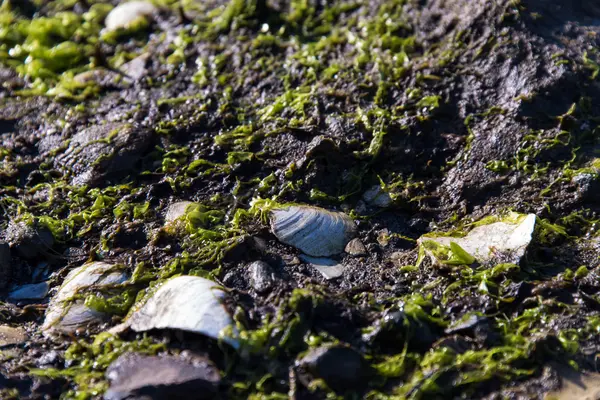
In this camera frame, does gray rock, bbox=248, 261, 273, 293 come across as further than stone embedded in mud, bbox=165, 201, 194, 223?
No

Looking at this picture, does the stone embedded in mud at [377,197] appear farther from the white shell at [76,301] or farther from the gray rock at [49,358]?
the gray rock at [49,358]

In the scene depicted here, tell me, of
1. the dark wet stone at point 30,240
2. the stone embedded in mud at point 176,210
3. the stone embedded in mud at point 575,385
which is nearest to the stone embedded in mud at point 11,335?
the dark wet stone at point 30,240

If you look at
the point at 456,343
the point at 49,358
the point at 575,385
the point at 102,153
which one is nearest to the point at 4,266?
the point at 49,358

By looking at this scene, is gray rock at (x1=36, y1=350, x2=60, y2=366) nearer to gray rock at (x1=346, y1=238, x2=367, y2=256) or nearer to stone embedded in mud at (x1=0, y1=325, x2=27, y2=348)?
stone embedded in mud at (x1=0, y1=325, x2=27, y2=348)

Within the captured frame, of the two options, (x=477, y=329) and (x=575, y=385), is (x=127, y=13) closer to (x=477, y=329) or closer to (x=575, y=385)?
(x=477, y=329)

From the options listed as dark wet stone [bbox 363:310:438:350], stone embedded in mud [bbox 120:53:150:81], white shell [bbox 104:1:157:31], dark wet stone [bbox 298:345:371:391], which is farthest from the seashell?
white shell [bbox 104:1:157:31]

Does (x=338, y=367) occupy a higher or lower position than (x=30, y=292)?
higher
